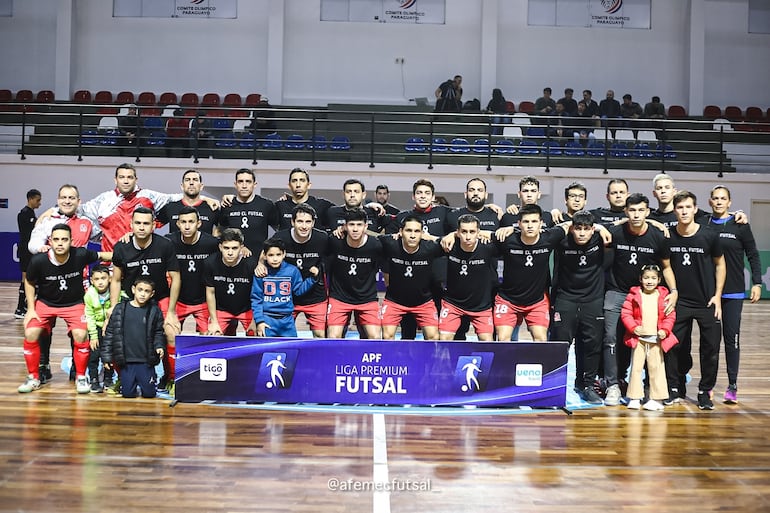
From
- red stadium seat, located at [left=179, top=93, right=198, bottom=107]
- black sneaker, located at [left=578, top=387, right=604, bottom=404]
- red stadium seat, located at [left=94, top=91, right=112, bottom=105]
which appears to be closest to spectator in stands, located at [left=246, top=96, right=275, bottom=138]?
red stadium seat, located at [left=179, top=93, right=198, bottom=107]

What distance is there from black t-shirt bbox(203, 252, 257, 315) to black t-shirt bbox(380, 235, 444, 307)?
1.37m

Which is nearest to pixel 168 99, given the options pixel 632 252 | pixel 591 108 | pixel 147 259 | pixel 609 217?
pixel 591 108

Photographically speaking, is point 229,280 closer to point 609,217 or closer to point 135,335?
point 135,335

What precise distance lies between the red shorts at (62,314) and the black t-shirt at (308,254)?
79.8 inches

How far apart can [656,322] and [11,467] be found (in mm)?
5416

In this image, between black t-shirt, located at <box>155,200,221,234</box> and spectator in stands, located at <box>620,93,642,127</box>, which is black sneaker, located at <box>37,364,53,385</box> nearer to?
black t-shirt, located at <box>155,200,221,234</box>

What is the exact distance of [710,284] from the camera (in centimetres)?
707

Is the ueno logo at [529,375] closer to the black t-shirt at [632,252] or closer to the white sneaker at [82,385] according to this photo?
the black t-shirt at [632,252]

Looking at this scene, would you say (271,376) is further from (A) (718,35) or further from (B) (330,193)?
(A) (718,35)

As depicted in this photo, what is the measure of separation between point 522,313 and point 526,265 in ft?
1.61

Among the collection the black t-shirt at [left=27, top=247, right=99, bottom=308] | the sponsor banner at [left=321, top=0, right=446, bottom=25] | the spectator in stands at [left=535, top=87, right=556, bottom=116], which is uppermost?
the sponsor banner at [left=321, top=0, right=446, bottom=25]

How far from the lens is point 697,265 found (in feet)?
23.2

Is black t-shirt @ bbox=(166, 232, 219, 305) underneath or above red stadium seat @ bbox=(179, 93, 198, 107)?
underneath

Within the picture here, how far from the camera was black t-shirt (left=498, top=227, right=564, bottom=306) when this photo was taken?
287 inches
